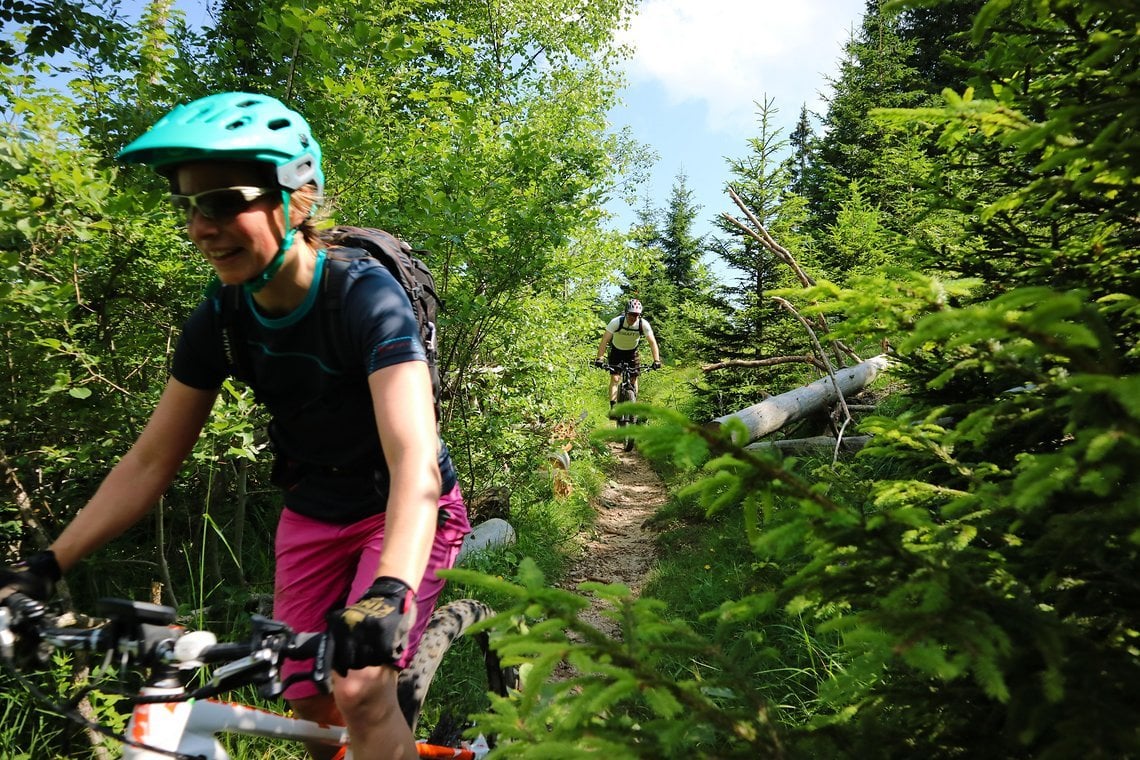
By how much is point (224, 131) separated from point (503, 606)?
12.2 ft

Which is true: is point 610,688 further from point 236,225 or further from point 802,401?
point 802,401

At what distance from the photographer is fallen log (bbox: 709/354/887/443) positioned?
6.88m

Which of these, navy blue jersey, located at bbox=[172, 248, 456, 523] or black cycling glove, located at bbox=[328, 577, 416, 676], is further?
navy blue jersey, located at bbox=[172, 248, 456, 523]

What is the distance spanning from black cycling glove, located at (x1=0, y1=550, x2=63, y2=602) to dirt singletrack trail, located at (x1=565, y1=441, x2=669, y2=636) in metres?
2.88

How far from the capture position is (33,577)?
66.6 inches

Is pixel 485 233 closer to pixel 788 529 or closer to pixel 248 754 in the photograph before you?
pixel 248 754

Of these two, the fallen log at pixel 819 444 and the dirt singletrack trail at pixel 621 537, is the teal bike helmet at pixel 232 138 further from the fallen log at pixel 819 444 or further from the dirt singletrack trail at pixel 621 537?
the fallen log at pixel 819 444

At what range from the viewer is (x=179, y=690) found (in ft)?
4.91

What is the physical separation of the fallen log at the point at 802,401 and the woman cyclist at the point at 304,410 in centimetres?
513

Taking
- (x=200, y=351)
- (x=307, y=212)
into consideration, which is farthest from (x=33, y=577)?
(x=307, y=212)

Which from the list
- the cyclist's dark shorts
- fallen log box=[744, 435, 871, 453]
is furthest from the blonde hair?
the cyclist's dark shorts

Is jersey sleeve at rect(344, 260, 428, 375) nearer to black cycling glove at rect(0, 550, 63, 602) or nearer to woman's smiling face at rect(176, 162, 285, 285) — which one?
woman's smiling face at rect(176, 162, 285, 285)

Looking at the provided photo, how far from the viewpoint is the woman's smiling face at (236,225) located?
1.78m

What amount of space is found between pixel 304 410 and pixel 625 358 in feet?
34.7
